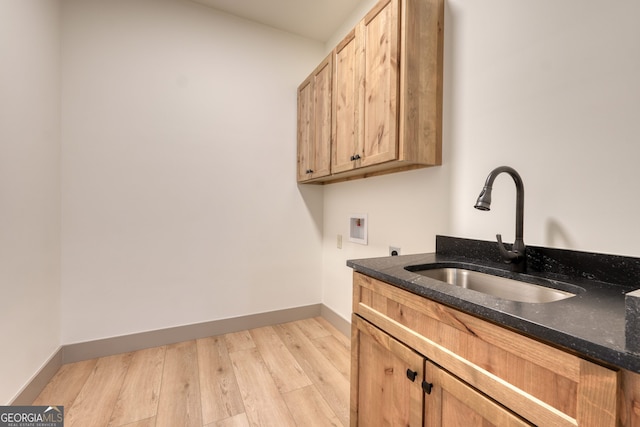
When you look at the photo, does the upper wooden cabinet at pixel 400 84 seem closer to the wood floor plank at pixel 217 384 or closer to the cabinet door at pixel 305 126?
the cabinet door at pixel 305 126

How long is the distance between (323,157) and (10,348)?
1986 millimetres

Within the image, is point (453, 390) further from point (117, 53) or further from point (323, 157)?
point (117, 53)

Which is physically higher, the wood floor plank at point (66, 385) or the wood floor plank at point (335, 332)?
the wood floor plank at point (335, 332)

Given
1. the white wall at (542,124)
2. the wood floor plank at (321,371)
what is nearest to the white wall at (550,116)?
the white wall at (542,124)

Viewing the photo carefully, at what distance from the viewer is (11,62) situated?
4.38 ft

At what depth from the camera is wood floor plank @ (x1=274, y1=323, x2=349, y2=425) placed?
4.93 ft

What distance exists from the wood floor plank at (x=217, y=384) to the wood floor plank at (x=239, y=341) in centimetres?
5

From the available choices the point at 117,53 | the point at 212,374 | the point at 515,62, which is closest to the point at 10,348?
the point at 212,374

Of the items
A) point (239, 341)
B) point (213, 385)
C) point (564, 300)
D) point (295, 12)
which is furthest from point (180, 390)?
point (295, 12)

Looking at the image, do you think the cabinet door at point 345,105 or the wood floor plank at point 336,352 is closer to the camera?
the cabinet door at point 345,105

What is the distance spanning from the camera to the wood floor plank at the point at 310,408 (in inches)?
54.2

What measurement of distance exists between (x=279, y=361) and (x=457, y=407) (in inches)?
55.3

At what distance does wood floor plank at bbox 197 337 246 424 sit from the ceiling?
267cm

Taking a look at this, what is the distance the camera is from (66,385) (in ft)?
5.38
